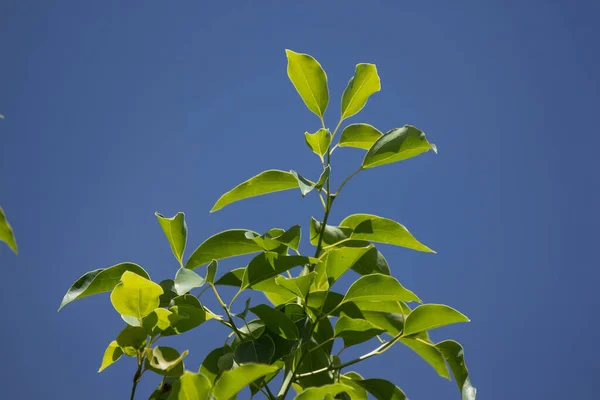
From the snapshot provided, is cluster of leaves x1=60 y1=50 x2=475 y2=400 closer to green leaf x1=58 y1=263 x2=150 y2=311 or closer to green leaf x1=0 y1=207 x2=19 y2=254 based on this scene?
green leaf x1=58 y1=263 x2=150 y2=311

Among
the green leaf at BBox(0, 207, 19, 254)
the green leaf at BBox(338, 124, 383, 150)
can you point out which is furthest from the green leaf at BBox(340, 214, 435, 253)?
the green leaf at BBox(0, 207, 19, 254)

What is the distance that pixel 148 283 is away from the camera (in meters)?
0.53

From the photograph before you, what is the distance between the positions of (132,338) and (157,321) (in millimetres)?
34

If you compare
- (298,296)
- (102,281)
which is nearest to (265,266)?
(298,296)

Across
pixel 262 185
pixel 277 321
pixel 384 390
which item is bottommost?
pixel 384 390

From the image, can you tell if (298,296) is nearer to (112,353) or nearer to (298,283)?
(298,283)

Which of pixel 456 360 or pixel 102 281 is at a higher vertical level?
pixel 102 281

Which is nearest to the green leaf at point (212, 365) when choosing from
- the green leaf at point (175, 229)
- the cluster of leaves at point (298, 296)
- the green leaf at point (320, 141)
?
the cluster of leaves at point (298, 296)

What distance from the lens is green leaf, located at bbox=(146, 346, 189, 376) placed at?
1.74ft

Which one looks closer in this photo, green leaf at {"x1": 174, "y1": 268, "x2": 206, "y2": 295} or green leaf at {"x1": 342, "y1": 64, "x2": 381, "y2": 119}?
green leaf at {"x1": 174, "y1": 268, "x2": 206, "y2": 295}

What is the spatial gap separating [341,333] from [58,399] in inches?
271

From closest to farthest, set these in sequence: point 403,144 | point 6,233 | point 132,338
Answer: point 6,233 < point 132,338 < point 403,144

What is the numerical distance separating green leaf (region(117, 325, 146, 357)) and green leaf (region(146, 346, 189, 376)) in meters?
0.01

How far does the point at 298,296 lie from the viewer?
0.62 metres
